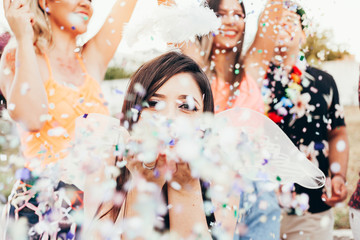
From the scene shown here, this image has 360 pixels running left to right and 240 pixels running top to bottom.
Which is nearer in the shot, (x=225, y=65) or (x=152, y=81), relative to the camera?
(x=152, y=81)

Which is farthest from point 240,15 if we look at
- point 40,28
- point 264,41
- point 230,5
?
point 40,28

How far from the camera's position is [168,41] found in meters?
1.31

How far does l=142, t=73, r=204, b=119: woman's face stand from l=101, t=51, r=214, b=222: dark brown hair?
2 centimetres

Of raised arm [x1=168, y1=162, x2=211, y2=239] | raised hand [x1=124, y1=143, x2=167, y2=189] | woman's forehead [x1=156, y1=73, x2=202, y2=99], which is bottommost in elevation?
raised arm [x1=168, y1=162, x2=211, y2=239]

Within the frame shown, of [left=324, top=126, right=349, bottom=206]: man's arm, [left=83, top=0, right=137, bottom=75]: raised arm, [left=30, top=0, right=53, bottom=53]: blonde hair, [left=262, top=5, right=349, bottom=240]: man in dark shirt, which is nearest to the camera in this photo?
[left=30, top=0, right=53, bottom=53]: blonde hair

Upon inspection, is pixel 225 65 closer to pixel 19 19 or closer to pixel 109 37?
pixel 109 37

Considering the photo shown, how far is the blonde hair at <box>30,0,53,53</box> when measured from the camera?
4.34 feet

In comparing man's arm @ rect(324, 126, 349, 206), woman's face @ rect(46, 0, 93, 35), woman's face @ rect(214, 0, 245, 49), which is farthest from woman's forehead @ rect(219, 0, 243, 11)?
man's arm @ rect(324, 126, 349, 206)

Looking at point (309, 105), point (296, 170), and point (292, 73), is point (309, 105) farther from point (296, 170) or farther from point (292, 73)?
point (296, 170)

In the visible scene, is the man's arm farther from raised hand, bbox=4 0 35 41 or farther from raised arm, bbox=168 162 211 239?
raised hand, bbox=4 0 35 41

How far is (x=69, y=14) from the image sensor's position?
4.45 ft

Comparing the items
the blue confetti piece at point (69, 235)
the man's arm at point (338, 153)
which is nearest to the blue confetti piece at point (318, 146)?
the man's arm at point (338, 153)

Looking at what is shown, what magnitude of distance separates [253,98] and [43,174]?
83 cm

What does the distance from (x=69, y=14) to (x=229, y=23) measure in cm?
60
